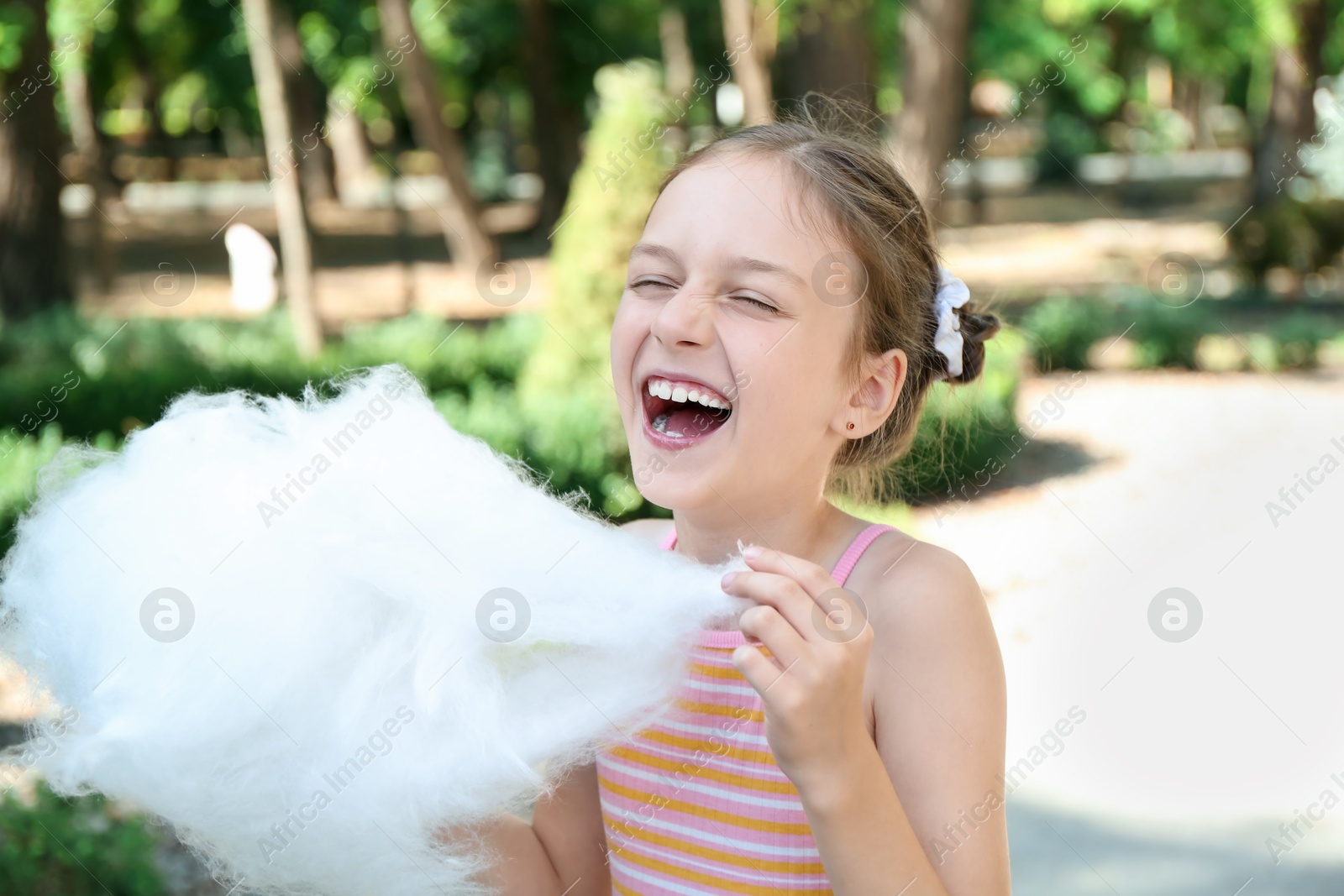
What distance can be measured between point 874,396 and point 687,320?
392mm

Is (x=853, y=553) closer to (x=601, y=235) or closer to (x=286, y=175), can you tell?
(x=601, y=235)

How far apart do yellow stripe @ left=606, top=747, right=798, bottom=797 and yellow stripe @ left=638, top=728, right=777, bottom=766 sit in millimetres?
20

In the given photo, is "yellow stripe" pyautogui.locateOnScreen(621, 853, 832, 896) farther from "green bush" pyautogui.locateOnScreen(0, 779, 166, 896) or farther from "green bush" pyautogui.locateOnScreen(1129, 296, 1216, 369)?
"green bush" pyautogui.locateOnScreen(1129, 296, 1216, 369)

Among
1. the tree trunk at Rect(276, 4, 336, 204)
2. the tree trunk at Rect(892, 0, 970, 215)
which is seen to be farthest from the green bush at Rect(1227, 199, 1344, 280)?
the tree trunk at Rect(276, 4, 336, 204)

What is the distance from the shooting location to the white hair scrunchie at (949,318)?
190 centimetres

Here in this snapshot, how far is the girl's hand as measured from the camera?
132cm

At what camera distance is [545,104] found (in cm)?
2177

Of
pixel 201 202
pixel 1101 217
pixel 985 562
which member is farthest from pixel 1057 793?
pixel 201 202

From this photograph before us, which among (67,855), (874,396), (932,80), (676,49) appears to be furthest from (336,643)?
(676,49)

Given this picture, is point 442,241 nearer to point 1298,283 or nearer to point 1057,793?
point 1298,283

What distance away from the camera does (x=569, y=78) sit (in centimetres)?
2375

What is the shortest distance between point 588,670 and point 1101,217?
28.8 meters

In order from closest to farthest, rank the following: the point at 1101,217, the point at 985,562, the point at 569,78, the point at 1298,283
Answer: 1. the point at 985,562
2. the point at 1298,283
3. the point at 569,78
4. the point at 1101,217

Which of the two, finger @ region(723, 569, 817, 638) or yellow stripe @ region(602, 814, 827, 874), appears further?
yellow stripe @ region(602, 814, 827, 874)
